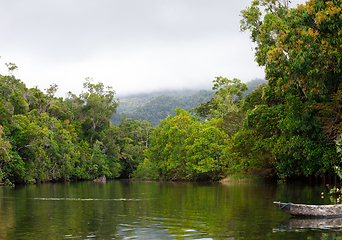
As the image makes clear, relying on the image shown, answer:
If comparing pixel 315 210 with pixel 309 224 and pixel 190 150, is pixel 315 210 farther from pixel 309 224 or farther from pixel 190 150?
pixel 190 150

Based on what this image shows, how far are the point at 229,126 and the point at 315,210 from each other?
139 ft

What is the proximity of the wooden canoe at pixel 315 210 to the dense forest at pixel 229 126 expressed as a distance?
6133mm

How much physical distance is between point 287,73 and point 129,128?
77.2 meters

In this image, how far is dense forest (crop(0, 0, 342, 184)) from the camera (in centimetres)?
2306

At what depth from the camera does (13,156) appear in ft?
176

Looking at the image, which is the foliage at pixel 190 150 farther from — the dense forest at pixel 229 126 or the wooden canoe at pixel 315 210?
the wooden canoe at pixel 315 210

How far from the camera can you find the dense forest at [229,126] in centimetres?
2306

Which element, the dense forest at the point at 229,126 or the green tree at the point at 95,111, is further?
the green tree at the point at 95,111

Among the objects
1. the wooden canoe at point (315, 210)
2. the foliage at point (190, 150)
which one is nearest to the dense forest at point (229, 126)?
the foliage at point (190, 150)

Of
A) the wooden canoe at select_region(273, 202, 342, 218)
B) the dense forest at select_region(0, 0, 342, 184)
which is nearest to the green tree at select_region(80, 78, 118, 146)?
the dense forest at select_region(0, 0, 342, 184)

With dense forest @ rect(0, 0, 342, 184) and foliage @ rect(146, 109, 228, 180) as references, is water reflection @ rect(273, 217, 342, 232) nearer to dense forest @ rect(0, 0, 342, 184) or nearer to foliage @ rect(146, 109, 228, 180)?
dense forest @ rect(0, 0, 342, 184)

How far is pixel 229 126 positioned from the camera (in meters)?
57.2

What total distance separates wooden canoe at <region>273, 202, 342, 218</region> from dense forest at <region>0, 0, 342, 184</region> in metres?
6.13

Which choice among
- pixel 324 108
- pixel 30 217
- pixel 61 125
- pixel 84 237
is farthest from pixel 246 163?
pixel 61 125
